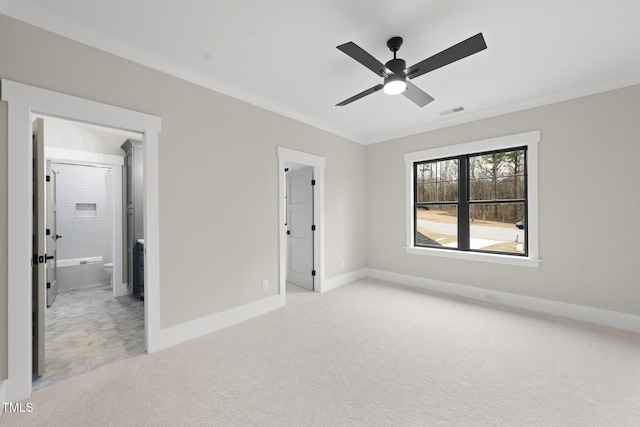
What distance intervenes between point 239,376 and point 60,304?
3.45m

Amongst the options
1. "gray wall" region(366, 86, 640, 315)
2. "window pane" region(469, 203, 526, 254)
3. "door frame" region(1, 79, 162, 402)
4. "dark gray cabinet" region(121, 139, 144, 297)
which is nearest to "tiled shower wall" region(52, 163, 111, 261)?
"dark gray cabinet" region(121, 139, 144, 297)

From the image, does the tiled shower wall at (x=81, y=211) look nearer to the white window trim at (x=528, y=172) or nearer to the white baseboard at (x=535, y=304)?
the white baseboard at (x=535, y=304)

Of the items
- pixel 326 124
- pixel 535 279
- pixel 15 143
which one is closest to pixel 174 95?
pixel 15 143

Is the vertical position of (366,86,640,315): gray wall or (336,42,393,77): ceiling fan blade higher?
(336,42,393,77): ceiling fan blade

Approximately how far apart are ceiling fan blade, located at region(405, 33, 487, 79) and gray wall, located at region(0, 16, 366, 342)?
2005 mm

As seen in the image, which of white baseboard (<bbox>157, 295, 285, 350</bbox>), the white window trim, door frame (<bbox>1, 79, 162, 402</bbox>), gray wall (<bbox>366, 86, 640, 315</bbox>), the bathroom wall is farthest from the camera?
the bathroom wall

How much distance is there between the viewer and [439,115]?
3.98 m

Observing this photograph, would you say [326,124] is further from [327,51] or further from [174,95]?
[174,95]

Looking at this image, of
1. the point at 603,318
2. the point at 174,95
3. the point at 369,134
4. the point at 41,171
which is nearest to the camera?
the point at 41,171

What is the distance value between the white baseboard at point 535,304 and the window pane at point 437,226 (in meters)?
0.67

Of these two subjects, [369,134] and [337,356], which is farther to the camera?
[369,134]

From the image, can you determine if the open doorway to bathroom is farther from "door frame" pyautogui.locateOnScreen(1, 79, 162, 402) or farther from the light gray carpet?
the light gray carpet

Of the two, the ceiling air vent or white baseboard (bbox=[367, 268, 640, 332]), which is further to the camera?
the ceiling air vent

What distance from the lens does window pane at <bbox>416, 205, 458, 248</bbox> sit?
14.3 ft
